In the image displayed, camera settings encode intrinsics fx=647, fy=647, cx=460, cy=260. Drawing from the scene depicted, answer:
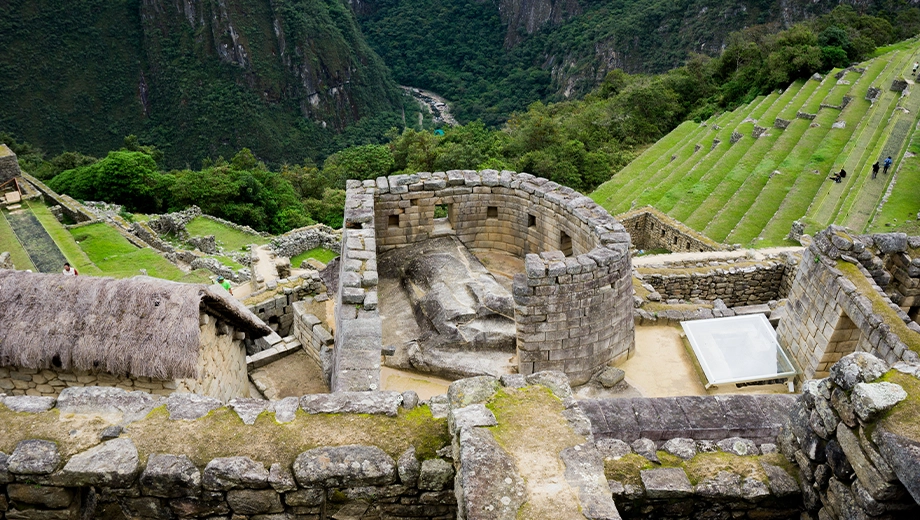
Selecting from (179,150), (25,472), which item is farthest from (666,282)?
(179,150)

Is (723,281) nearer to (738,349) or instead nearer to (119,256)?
(738,349)

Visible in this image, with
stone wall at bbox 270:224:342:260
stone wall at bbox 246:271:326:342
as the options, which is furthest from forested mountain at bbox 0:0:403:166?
stone wall at bbox 246:271:326:342

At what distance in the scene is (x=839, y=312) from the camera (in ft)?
31.0

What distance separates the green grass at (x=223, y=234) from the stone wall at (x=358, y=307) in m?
21.0

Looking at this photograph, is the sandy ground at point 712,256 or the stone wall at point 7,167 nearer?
the sandy ground at point 712,256

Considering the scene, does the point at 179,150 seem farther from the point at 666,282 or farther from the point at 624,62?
the point at 666,282

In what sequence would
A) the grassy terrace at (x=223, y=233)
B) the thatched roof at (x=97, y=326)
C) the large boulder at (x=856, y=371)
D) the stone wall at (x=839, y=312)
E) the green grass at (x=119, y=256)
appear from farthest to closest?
the grassy terrace at (x=223, y=233) → the green grass at (x=119, y=256) → the stone wall at (x=839, y=312) → the thatched roof at (x=97, y=326) → the large boulder at (x=856, y=371)

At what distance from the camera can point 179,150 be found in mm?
99875

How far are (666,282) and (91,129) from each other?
104m

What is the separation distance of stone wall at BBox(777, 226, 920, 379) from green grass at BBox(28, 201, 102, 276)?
22216 millimetres

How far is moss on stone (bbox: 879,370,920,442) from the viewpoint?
4289mm

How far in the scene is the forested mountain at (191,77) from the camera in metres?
94.4

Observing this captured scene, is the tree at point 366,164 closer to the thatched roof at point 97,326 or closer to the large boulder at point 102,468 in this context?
the thatched roof at point 97,326

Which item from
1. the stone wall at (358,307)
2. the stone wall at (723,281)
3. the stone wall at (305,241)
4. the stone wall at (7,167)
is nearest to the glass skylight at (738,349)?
the stone wall at (723,281)
